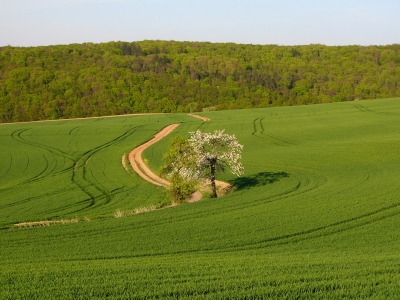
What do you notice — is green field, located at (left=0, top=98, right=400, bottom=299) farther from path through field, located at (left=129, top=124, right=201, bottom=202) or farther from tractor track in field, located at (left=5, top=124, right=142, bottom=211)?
path through field, located at (left=129, top=124, right=201, bottom=202)

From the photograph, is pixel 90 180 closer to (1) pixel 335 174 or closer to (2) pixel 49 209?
(2) pixel 49 209

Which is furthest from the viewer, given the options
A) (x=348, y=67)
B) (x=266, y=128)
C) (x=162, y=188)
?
(x=348, y=67)

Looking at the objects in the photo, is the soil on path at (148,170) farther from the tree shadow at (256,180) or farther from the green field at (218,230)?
the green field at (218,230)

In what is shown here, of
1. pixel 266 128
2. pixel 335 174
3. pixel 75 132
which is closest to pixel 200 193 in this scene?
pixel 335 174

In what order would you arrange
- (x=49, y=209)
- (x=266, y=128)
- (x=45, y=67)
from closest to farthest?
1. (x=49, y=209)
2. (x=266, y=128)
3. (x=45, y=67)

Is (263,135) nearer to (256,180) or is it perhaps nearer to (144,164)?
(144,164)

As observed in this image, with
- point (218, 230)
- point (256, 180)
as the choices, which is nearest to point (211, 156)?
point (256, 180)

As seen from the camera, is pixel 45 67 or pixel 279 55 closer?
pixel 45 67

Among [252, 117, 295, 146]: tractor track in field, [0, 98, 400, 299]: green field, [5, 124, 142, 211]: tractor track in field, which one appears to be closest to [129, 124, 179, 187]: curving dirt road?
[0, 98, 400, 299]: green field
